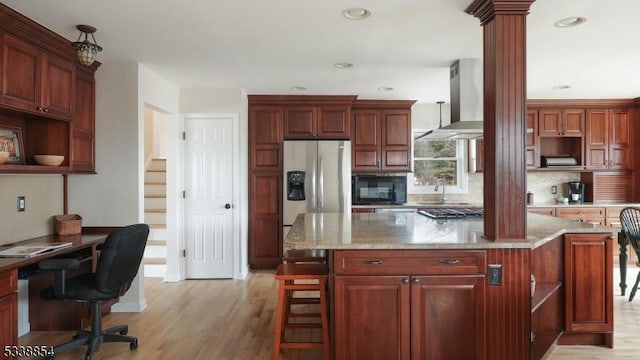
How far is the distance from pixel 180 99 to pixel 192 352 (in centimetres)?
303

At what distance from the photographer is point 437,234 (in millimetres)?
2490

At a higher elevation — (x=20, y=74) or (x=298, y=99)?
(x=298, y=99)

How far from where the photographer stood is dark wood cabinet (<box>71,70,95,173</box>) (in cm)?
327

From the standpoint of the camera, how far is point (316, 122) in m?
5.18

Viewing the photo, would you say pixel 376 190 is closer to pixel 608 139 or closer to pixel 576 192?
pixel 576 192

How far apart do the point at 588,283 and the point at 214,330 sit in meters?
2.84

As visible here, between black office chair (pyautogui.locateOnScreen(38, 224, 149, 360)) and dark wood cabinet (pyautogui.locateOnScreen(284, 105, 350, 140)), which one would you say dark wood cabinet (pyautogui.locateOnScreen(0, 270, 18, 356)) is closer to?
black office chair (pyautogui.locateOnScreen(38, 224, 149, 360))

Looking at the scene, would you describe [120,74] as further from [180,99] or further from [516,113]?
[516,113]

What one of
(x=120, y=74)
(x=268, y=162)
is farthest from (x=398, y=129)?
(x=120, y=74)

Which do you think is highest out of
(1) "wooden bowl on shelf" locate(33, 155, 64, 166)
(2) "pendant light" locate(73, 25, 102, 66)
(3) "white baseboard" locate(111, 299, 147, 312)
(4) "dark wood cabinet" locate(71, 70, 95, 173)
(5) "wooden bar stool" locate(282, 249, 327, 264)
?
(2) "pendant light" locate(73, 25, 102, 66)

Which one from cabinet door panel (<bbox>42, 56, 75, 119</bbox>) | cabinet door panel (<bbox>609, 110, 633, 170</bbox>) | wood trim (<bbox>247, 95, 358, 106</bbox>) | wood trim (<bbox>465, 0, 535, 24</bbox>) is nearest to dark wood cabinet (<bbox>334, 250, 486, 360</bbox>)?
wood trim (<bbox>465, 0, 535, 24</bbox>)

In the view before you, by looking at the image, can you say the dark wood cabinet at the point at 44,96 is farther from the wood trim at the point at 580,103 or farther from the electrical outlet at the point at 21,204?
the wood trim at the point at 580,103

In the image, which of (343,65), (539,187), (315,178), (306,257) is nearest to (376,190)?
(315,178)

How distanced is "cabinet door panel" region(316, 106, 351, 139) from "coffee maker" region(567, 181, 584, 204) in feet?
11.5
